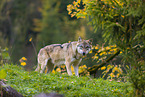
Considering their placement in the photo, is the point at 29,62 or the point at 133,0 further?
the point at 29,62

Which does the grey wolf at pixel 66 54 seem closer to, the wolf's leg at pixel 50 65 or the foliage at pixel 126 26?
the wolf's leg at pixel 50 65

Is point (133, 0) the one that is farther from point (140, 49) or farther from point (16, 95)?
point (16, 95)

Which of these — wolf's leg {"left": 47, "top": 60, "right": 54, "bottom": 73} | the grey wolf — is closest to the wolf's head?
the grey wolf

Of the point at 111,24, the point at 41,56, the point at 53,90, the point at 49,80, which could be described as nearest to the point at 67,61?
the point at 41,56

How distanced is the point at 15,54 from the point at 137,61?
633cm

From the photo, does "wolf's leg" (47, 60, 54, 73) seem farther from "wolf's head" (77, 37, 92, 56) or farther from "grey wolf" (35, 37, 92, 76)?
"wolf's head" (77, 37, 92, 56)

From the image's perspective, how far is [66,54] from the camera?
359 inches

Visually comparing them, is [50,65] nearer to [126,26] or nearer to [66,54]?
[66,54]

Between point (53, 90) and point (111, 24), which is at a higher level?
point (111, 24)

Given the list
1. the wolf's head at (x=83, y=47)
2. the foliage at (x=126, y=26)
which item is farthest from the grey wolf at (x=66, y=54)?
the foliage at (x=126, y=26)

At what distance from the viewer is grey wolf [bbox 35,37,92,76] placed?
351 inches

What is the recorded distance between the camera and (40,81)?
5609 millimetres

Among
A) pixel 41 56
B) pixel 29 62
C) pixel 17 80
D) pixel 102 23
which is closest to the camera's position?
pixel 102 23

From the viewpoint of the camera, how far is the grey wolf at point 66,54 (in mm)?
8922
